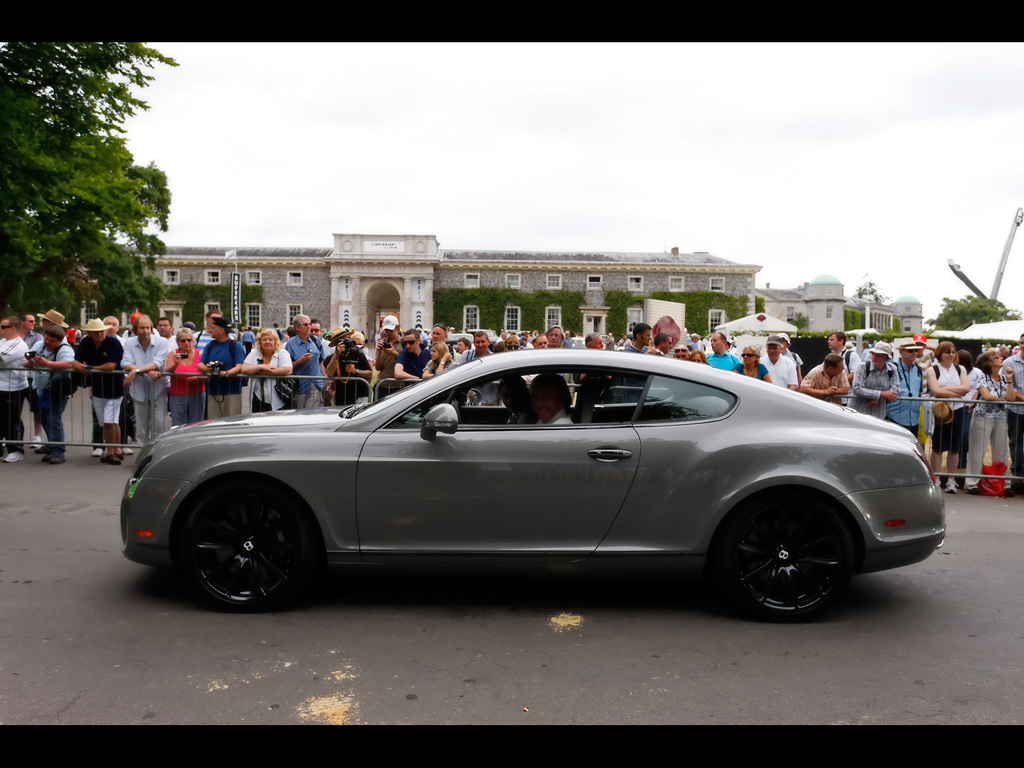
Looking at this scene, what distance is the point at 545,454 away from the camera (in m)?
4.63

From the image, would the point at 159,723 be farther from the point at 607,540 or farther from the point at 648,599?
the point at 648,599

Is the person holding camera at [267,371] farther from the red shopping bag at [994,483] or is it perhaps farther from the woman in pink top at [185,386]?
the red shopping bag at [994,483]

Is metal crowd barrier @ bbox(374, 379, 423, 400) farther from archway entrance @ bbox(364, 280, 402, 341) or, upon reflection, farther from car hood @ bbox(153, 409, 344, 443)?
archway entrance @ bbox(364, 280, 402, 341)

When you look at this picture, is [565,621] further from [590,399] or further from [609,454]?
[590,399]

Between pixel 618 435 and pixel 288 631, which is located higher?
pixel 618 435

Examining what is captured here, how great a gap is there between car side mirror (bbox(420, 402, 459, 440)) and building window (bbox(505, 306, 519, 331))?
77.1m

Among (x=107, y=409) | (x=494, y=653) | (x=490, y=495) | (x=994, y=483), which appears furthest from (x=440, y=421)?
(x=994, y=483)

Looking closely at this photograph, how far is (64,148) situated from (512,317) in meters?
63.7

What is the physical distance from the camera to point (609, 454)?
15.2ft

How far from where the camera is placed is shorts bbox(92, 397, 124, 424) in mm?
10086
